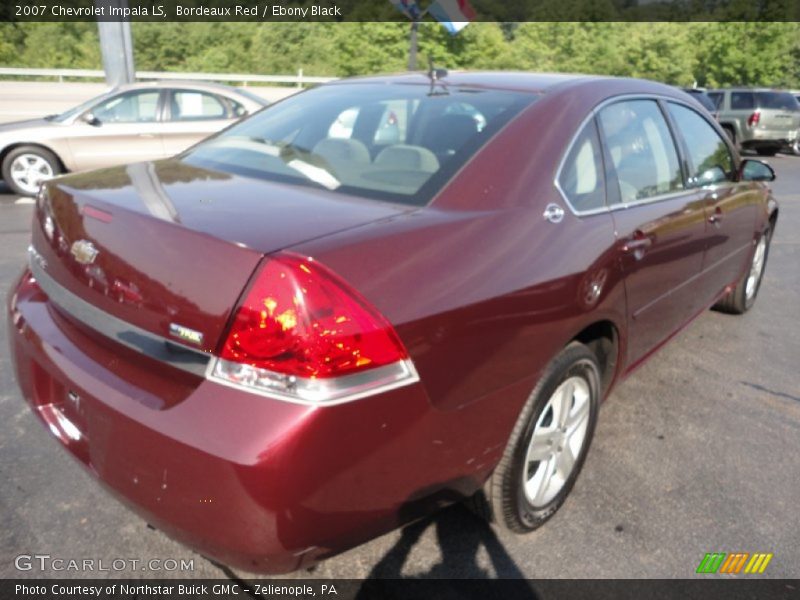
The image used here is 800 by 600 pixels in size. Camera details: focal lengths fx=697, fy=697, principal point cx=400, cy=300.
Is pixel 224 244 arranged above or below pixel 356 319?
above

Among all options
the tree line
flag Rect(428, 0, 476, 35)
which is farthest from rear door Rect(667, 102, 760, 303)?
the tree line

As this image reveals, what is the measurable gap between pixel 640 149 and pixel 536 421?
1425 mm

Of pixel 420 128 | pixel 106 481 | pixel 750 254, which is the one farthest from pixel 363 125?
pixel 750 254

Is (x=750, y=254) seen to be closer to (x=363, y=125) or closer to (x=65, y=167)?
(x=363, y=125)

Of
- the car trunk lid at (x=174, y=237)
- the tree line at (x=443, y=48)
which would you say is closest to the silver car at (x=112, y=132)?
the car trunk lid at (x=174, y=237)

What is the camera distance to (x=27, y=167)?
8836mm

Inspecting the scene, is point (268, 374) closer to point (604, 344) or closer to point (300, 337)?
point (300, 337)

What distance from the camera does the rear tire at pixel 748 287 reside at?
487cm

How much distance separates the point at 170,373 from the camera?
1.79 meters

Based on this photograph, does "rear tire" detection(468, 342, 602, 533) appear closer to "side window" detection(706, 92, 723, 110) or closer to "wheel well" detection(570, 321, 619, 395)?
"wheel well" detection(570, 321, 619, 395)

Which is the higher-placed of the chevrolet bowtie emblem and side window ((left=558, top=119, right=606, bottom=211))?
side window ((left=558, top=119, right=606, bottom=211))

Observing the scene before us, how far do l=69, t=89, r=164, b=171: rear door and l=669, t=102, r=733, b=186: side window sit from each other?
701cm

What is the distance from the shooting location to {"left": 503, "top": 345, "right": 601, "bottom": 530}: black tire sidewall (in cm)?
228

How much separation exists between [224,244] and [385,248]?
408 mm
